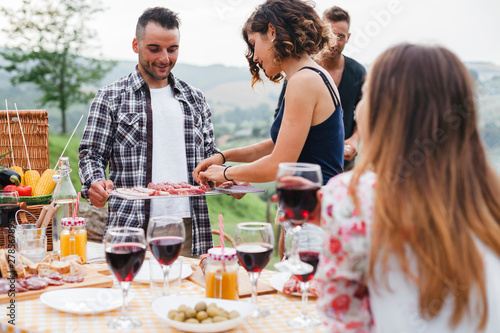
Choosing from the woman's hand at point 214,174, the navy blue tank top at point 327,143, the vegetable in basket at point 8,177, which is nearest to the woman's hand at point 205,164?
the woman's hand at point 214,174

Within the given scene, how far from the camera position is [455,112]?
100 centimetres

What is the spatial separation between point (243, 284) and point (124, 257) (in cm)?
51

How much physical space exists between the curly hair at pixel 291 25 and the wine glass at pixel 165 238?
1109mm

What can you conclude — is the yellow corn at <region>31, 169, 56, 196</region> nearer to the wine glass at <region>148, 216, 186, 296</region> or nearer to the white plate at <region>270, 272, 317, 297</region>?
the wine glass at <region>148, 216, 186, 296</region>

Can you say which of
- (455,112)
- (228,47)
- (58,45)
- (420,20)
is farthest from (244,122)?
(455,112)

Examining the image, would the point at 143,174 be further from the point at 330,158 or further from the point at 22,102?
the point at 22,102

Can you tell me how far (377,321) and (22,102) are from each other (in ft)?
18.1

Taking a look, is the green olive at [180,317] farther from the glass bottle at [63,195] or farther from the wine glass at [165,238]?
the glass bottle at [63,195]

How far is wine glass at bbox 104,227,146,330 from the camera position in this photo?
1.32m

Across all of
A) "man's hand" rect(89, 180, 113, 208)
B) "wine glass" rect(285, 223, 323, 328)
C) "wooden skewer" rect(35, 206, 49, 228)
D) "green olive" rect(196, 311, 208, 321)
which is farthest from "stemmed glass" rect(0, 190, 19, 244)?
"wine glass" rect(285, 223, 323, 328)

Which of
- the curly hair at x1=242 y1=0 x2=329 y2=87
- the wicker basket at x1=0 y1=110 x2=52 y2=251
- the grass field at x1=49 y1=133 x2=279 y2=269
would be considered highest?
the curly hair at x1=242 y1=0 x2=329 y2=87

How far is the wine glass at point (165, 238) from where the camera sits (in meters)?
1.41

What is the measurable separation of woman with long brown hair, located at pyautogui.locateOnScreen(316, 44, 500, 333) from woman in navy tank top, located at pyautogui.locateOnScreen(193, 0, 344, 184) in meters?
1.04

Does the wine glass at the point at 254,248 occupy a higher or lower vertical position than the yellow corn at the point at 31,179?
lower
